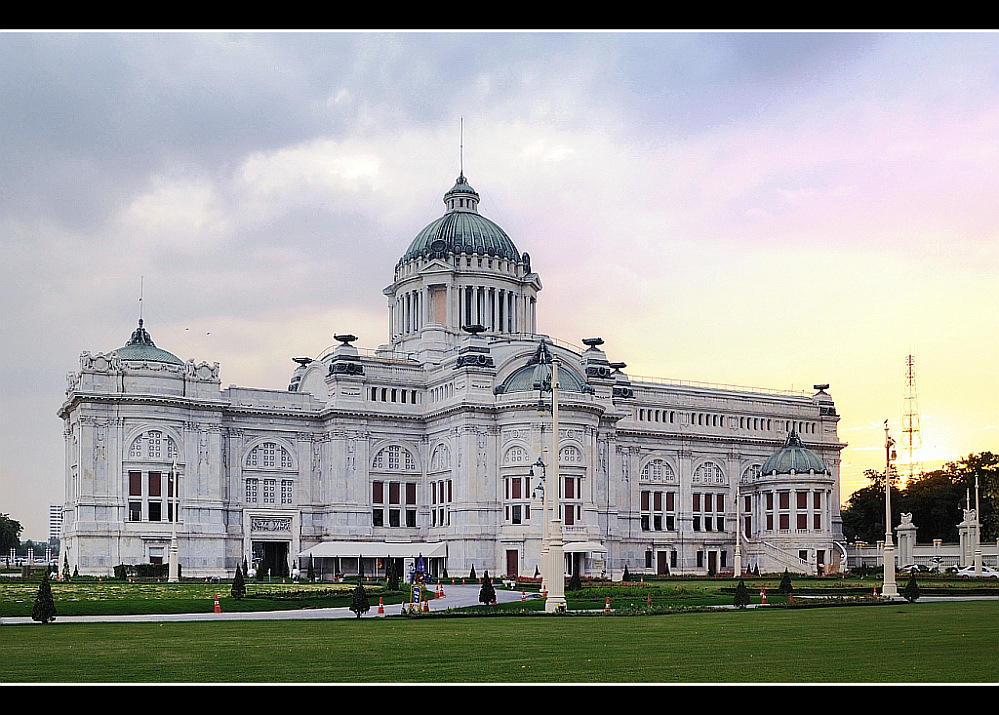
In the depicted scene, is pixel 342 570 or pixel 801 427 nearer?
pixel 342 570

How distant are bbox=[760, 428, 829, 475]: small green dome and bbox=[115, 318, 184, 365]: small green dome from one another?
190 feet

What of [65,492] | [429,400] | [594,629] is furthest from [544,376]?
[594,629]

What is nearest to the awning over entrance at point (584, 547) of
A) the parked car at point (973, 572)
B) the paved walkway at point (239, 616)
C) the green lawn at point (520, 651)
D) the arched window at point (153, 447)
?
the parked car at point (973, 572)

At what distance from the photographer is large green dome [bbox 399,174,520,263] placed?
392 ft

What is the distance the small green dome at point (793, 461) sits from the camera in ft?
388

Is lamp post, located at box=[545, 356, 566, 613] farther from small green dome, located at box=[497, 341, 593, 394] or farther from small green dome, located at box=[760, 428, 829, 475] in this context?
small green dome, located at box=[760, 428, 829, 475]

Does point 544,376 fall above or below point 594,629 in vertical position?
above

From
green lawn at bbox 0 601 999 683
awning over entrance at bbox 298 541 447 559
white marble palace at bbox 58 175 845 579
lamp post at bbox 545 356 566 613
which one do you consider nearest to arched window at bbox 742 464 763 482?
white marble palace at bbox 58 175 845 579

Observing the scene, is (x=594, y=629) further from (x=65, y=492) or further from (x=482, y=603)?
(x=65, y=492)

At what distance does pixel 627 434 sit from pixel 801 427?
23.2 metres

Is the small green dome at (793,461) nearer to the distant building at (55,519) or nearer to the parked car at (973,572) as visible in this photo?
the parked car at (973,572)
